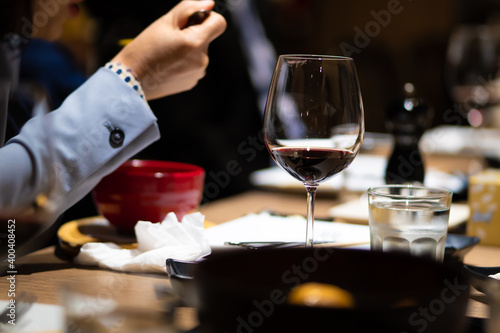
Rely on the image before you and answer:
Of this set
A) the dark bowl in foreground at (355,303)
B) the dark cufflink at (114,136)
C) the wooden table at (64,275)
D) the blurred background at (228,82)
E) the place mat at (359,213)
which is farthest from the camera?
the blurred background at (228,82)

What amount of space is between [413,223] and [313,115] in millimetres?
159

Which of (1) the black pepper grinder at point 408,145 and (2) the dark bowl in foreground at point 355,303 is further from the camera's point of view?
(1) the black pepper grinder at point 408,145

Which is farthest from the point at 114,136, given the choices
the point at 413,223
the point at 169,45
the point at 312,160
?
the point at 413,223

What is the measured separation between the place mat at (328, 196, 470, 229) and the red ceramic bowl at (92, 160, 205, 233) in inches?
10.2

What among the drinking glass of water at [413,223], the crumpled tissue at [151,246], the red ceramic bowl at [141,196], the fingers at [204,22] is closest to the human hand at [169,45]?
the fingers at [204,22]

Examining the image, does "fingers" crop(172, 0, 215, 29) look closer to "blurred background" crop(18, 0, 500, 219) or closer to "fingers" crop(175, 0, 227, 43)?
"fingers" crop(175, 0, 227, 43)

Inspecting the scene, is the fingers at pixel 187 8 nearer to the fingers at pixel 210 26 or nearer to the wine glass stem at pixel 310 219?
the fingers at pixel 210 26

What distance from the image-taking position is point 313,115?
67cm

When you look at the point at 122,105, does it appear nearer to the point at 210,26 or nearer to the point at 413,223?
the point at 210,26

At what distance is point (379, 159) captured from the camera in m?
1.55

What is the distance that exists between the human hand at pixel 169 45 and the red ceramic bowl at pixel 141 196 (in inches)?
5.6

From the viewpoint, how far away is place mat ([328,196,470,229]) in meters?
0.96

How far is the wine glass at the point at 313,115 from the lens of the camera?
0.67m

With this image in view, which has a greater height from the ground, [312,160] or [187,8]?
[187,8]
